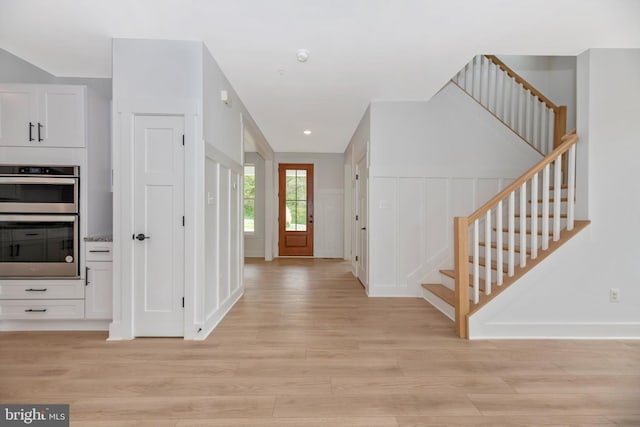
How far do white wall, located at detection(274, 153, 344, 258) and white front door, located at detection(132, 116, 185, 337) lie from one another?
5.18 m

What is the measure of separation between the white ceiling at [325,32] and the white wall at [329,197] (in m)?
4.20

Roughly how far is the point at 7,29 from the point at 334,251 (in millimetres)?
6474

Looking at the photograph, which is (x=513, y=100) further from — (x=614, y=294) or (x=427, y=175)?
(x=614, y=294)

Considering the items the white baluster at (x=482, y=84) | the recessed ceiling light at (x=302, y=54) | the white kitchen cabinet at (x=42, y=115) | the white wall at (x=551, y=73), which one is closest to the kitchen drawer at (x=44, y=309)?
the white kitchen cabinet at (x=42, y=115)

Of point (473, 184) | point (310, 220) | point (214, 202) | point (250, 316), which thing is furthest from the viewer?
point (310, 220)

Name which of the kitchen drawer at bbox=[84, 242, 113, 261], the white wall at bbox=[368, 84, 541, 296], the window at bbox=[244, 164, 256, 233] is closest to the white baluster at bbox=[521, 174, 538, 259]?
the white wall at bbox=[368, 84, 541, 296]

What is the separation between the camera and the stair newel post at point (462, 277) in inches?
113

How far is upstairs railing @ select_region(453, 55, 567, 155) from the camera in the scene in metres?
4.25

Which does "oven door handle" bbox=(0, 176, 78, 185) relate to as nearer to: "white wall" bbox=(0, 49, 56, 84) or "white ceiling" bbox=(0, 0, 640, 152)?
"white wall" bbox=(0, 49, 56, 84)

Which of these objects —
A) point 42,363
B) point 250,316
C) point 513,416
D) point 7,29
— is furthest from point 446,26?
point 42,363

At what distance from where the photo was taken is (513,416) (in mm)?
1754

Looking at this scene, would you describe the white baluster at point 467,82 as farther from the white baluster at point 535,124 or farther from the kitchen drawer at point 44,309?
the kitchen drawer at point 44,309

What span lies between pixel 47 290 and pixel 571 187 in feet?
15.8

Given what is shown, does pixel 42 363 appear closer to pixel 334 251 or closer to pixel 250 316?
pixel 250 316
